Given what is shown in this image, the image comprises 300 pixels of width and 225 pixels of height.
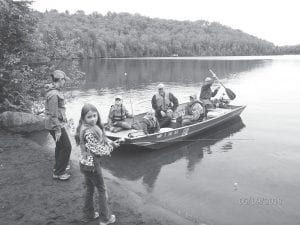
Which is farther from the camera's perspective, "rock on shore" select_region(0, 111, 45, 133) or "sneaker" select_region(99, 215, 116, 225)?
"rock on shore" select_region(0, 111, 45, 133)

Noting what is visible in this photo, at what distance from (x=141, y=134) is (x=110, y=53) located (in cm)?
9398

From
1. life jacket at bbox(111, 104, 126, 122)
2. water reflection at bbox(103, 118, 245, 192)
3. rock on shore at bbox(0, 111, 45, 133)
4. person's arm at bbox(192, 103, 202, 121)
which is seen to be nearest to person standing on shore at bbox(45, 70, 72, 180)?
water reflection at bbox(103, 118, 245, 192)

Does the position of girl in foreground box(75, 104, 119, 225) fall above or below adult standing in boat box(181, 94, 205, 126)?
above

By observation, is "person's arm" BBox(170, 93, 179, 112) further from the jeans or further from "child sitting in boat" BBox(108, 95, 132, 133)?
the jeans

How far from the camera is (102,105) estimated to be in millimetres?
22297

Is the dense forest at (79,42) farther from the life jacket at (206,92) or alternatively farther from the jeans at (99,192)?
the jeans at (99,192)

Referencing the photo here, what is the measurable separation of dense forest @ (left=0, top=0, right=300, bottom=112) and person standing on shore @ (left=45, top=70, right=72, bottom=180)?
20.3ft

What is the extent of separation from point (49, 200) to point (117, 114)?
567cm

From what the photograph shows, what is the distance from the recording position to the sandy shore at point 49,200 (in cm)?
582

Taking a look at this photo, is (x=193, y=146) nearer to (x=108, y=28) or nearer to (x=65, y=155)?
(x=65, y=155)

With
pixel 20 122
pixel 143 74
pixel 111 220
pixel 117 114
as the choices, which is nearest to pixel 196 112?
pixel 117 114

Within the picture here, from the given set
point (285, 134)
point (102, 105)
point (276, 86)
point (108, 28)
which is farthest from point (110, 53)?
point (285, 134)

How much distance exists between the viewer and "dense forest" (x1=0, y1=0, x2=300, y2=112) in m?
12.6

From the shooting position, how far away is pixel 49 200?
6371mm
